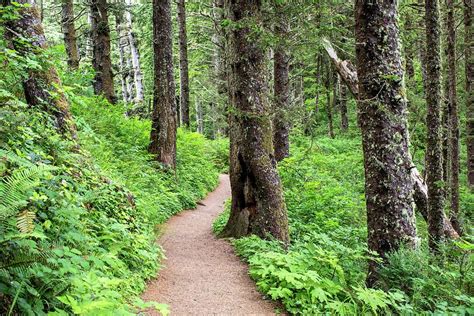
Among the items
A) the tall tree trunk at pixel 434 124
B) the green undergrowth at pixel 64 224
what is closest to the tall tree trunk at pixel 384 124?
the tall tree trunk at pixel 434 124

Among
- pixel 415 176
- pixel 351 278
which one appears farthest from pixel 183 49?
pixel 351 278

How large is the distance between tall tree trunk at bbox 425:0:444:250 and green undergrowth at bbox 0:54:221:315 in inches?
187

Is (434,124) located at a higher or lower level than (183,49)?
lower

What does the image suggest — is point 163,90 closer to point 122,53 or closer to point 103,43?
point 103,43

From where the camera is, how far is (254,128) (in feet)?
24.1

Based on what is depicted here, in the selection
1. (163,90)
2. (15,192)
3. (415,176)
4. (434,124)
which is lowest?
(415,176)

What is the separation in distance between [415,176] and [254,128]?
396 centimetres

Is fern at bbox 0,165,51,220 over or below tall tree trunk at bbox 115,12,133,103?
below

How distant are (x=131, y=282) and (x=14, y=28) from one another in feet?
14.4

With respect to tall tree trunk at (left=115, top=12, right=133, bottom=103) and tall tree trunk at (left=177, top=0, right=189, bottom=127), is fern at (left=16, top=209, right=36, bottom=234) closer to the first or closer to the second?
tall tree trunk at (left=177, top=0, right=189, bottom=127)

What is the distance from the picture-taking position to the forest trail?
187 inches

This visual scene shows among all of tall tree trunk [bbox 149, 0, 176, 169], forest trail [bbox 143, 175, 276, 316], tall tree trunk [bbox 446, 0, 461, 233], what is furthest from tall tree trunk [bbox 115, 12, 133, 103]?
tall tree trunk [bbox 446, 0, 461, 233]

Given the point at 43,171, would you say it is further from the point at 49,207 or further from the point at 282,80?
the point at 282,80

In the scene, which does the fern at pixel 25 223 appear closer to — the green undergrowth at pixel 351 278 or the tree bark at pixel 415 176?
the green undergrowth at pixel 351 278
